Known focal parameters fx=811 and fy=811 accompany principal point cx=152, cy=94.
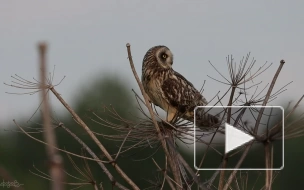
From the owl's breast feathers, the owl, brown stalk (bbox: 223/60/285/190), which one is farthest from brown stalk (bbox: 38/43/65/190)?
the owl

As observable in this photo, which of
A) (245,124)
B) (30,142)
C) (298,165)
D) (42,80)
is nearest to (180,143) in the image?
(245,124)

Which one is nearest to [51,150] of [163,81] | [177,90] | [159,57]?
[159,57]

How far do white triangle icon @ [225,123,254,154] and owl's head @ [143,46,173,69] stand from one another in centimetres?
263

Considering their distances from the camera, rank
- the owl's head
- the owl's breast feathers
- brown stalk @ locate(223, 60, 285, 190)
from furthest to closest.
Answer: the owl's head
the owl's breast feathers
brown stalk @ locate(223, 60, 285, 190)

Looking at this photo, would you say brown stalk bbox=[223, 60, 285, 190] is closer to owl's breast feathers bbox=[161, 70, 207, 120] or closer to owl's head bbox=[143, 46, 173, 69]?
owl's breast feathers bbox=[161, 70, 207, 120]

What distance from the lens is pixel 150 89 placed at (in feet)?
24.1

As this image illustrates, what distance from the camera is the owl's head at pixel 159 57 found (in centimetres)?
677

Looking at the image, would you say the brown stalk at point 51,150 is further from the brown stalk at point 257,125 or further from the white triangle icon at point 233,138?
the white triangle icon at point 233,138

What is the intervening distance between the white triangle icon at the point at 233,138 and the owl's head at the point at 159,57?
8.63ft

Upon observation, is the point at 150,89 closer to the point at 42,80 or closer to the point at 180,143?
the point at 180,143

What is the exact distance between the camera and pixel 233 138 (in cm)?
416

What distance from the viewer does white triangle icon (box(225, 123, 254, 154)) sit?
401cm

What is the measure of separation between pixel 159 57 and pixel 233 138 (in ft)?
9.43

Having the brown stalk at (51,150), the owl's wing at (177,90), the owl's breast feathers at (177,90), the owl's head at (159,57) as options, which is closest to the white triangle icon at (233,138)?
the owl's breast feathers at (177,90)
